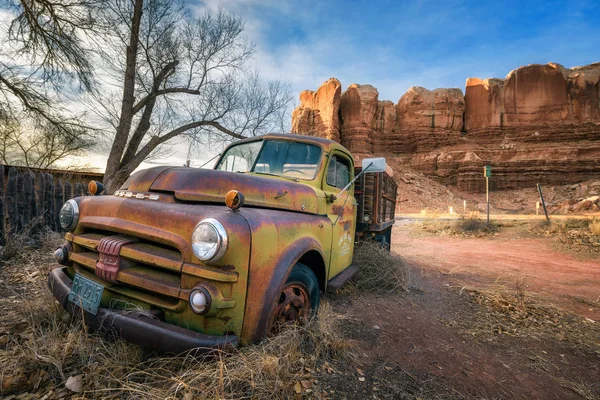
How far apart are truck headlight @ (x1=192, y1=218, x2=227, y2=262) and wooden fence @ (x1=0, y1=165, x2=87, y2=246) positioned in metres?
5.40

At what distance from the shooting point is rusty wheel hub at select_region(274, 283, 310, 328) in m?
2.17

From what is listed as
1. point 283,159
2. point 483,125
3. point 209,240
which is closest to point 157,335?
point 209,240

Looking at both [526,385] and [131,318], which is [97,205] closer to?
[131,318]

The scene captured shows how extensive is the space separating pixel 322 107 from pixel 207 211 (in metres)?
41.9

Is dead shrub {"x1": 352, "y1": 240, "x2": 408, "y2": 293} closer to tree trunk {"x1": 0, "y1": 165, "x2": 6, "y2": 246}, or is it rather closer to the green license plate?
the green license plate

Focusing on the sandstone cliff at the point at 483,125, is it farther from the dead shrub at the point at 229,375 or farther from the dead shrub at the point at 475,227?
the dead shrub at the point at 229,375

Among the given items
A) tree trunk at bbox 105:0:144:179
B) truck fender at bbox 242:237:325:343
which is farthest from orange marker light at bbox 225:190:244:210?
tree trunk at bbox 105:0:144:179

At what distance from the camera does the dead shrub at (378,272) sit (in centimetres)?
432

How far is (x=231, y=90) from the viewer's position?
12297 millimetres

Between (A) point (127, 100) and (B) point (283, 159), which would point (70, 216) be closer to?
(B) point (283, 159)

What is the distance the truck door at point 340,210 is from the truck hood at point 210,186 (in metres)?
0.82

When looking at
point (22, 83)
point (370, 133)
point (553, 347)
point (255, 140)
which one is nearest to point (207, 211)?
point (255, 140)

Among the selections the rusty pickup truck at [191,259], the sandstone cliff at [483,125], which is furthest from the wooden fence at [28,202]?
the sandstone cliff at [483,125]

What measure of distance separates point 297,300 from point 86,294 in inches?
57.3
